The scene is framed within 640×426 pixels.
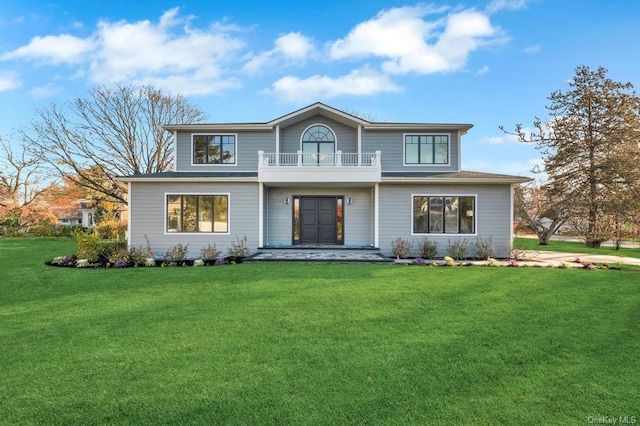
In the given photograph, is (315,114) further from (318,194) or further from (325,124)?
(318,194)

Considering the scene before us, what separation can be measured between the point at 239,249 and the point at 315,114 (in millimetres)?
7066

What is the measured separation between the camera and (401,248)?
1260 centimetres

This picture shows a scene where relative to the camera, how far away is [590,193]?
58.5 ft

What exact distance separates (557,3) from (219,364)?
17.2 m

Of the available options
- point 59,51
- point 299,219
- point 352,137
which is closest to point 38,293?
point 299,219

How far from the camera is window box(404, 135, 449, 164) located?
14.6 meters

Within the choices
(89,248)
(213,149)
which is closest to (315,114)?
(213,149)

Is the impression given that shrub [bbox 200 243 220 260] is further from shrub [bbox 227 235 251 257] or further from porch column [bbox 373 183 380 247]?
porch column [bbox 373 183 380 247]

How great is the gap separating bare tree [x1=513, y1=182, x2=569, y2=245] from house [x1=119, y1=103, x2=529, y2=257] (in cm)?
1008

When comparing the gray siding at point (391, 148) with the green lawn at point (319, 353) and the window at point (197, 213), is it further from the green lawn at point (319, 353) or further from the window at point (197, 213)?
the green lawn at point (319, 353)

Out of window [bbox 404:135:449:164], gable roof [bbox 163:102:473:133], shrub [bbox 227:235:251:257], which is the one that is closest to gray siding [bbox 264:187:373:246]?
shrub [bbox 227:235:251:257]

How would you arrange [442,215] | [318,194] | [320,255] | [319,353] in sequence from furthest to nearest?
[318,194] → [442,215] → [320,255] → [319,353]

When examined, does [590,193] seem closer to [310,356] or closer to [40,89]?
[310,356]

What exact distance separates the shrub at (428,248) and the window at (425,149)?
3.90 meters
